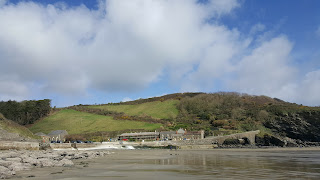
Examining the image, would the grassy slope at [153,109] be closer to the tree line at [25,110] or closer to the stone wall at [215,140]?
the tree line at [25,110]

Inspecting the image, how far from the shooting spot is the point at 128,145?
57.1 metres

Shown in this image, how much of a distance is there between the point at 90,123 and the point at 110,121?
7.44 metres

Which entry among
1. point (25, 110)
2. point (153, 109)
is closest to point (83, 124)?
point (25, 110)

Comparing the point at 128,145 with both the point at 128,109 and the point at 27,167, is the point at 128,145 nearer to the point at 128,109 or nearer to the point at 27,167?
the point at 27,167

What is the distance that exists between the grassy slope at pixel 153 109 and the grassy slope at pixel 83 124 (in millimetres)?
14401

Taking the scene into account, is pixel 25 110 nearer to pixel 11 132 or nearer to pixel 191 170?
pixel 11 132

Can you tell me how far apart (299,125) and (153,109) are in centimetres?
6136

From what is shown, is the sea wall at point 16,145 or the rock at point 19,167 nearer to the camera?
the rock at point 19,167

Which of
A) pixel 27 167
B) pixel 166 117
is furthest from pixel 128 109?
pixel 27 167

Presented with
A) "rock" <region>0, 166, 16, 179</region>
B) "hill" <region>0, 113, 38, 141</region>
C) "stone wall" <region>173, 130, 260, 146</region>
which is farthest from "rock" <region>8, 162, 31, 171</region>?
"stone wall" <region>173, 130, 260, 146</region>

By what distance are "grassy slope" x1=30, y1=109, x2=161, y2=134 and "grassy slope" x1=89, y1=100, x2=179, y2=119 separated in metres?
14.4

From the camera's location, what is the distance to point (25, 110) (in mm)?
100625

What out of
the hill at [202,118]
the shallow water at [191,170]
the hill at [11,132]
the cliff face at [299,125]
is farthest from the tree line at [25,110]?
the shallow water at [191,170]

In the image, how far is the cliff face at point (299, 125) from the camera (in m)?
72.4
